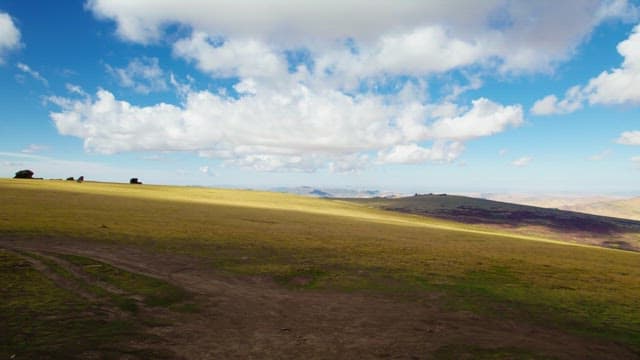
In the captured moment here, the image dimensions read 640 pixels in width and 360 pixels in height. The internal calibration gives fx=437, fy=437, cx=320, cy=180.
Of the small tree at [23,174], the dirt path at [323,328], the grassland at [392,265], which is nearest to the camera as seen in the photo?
the dirt path at [323,328]

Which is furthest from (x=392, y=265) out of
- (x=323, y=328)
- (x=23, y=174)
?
(x=23, y=174)

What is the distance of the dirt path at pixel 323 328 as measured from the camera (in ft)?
57.8

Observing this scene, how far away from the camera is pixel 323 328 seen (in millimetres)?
20469

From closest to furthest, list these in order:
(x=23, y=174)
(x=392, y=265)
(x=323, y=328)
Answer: (x=323, y=328) < (x=392, y=265) < (x=23, y=174)

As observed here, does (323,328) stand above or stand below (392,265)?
below

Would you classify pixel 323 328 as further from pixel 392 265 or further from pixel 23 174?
pixel 23 174

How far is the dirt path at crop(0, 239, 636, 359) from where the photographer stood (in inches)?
693

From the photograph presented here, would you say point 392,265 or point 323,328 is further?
point 392,265

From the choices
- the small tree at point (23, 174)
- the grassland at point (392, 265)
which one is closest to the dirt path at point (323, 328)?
the grassland at point (392, 265)

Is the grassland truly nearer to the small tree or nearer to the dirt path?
the dirt path

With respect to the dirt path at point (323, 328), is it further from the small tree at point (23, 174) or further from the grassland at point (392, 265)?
the small tree at point (23, 174)

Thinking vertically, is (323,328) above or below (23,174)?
below

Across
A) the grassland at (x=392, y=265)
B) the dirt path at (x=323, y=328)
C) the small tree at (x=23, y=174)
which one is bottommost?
the dirt path at (x=323, y=328)

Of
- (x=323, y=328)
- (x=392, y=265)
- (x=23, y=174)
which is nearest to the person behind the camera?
(x=323, y=328)
